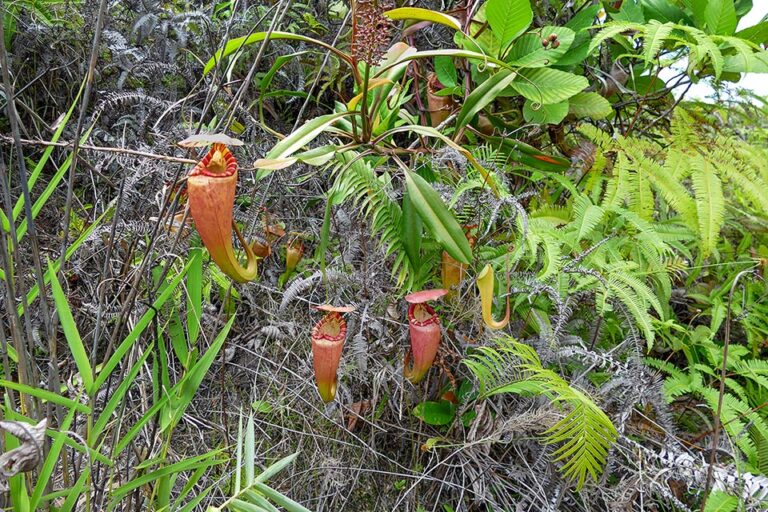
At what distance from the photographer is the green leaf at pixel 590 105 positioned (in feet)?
4.53

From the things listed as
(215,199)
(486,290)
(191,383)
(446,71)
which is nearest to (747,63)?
(446,71)

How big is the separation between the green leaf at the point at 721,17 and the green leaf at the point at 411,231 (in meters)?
0.93

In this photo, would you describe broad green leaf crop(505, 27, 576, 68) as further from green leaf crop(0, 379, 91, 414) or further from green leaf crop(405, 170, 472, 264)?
green leaf crop(0, 379, 91, 414)

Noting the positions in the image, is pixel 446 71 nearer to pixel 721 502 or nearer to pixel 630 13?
pixel 630 13

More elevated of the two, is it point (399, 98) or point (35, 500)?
point (399, 98)

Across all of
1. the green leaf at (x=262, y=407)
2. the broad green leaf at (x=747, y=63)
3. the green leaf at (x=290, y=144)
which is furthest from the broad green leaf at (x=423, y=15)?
the green leaf at (x=262, y=407)

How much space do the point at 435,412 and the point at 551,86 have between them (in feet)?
2.70

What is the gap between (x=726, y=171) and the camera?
1.33m

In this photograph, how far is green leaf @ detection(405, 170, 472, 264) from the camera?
99cm

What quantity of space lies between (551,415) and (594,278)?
316 millimetres

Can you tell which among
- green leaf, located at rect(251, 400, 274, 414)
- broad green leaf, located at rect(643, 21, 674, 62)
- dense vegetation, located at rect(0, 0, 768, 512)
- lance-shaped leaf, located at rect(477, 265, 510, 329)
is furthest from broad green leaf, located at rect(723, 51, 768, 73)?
green leaf, located at rect(251, 400, 274, 414)

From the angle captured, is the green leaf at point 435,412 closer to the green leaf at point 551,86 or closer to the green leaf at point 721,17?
the green leaf at point 551,86

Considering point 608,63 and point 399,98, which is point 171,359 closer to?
point 399,98

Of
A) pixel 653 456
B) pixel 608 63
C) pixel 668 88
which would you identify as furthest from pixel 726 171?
pixel 653 456
